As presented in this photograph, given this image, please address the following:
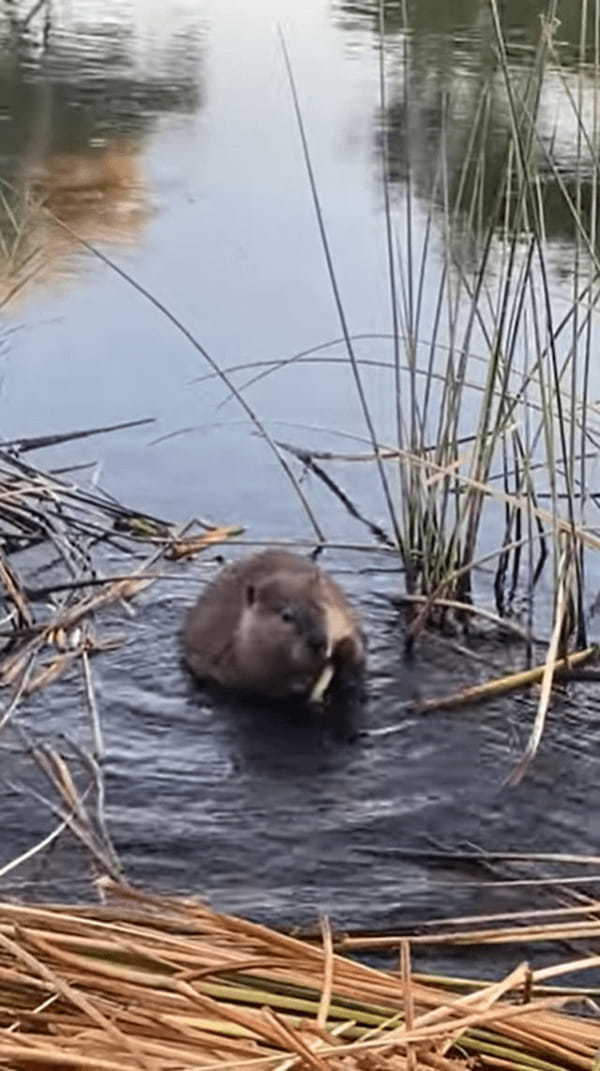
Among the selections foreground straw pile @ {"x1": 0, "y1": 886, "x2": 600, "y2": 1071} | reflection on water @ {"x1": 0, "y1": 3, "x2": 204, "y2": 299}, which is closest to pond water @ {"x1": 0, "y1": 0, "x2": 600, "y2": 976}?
reflection on water @ {"x1": 0, "y1": 3, "x2": 204, "y2": 299}

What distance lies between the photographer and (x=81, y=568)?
4328mm

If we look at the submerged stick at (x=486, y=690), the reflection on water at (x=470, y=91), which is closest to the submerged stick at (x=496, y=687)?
the submerged stick at (x=486, y=690)

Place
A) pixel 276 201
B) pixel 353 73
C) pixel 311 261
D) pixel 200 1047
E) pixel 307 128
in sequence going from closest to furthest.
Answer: pixel 200 1047 < pixel 311 261 < pixel 276 201 < pixel 307 128 < pixel 353 73

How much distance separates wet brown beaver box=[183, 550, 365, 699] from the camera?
3959 mm

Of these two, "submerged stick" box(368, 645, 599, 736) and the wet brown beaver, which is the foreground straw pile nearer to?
"submerged stick" box(368, 645, 599, 736)

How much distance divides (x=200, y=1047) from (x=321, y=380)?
4054 millimetres

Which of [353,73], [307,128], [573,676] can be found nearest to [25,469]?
[573,676]

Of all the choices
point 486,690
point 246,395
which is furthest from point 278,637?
point 246,395

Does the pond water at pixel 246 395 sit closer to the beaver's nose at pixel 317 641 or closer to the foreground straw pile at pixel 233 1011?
the beaver's nose at pixel 317 641

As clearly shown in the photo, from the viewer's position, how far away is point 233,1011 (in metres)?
1.89

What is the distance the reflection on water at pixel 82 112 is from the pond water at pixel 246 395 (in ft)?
0.08

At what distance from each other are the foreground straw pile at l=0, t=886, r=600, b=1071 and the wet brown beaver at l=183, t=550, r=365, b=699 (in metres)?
1.84

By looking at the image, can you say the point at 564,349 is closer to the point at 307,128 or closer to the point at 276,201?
the point at 276,201

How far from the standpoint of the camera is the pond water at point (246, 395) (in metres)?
3.30
